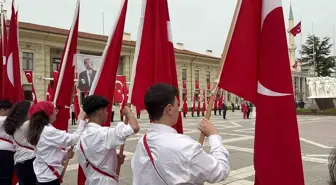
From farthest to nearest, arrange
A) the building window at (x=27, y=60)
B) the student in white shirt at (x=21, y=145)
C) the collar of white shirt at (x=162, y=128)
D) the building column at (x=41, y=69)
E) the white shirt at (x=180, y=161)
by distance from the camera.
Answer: the building column at (x=41, y=69) < the building window at (x=27, y=60) < the student in white shirt at (x=21, y=145) < the collar of white shirt at (x=162, y=128) < the white shirt at (x=180, y=161)

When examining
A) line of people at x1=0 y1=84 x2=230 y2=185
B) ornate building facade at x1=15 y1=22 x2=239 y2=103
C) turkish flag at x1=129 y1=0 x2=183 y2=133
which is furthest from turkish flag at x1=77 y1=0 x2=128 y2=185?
ornate building facade at x1=15 y1=22 x2=239 y2=103

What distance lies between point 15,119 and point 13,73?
1967 mm

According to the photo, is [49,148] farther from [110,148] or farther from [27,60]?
[27,60]

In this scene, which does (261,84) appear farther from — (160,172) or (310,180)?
(310,180)

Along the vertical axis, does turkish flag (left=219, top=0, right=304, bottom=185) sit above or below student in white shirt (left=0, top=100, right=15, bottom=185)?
above

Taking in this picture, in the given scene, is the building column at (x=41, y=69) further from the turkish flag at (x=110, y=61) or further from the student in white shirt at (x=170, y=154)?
the student in white shirt at (x=170, y=154)

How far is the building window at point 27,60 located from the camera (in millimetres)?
30188

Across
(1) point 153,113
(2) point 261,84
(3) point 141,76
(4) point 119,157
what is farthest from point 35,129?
(2) point 261,84

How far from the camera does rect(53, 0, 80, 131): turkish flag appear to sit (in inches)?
154

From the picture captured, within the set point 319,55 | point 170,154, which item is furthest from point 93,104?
point 319,55

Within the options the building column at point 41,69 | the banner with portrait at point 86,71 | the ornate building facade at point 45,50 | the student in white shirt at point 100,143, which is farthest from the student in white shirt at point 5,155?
the building column at point 41,69

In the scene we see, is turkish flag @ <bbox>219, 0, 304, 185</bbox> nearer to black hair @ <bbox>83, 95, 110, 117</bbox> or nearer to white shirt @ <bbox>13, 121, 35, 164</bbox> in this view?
black hair @ <bbox>83, 95, 110, 117</bbox>

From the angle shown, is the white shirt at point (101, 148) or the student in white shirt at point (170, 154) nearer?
the student in white shirt at point (170, 154)

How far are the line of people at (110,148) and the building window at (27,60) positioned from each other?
2863cm
